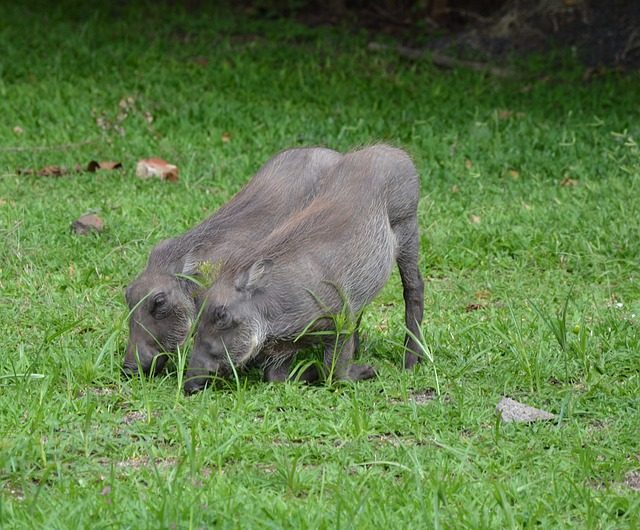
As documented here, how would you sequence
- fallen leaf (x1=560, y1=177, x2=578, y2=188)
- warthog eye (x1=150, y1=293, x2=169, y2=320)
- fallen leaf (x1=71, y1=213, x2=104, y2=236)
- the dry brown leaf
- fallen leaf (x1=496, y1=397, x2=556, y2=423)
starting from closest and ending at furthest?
1. fallen leaf (x1=496, y1=397, x2=556, y2=423)
2. warthog eye (x1=150, y1=293, x2=169, y2=320)
3. the dry brown leaf
4. fallen leaf (x1=71, y1=213, x2=104, y2=236)
5. fallen leaf (x1=560, y1=177, x2=578, y2=188)

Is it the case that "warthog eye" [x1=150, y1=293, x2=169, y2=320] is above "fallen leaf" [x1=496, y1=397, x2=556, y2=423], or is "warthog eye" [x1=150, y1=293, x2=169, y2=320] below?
above

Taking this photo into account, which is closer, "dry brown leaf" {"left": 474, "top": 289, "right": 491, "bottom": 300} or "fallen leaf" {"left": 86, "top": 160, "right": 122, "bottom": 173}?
"dry brown leaf" {"left": 474, "top": 289, "right": 491, "bottom": 300}

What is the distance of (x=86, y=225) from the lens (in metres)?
6.93

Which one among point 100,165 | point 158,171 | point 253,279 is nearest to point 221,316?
point 253,279

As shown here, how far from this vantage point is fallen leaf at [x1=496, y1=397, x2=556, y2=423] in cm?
442

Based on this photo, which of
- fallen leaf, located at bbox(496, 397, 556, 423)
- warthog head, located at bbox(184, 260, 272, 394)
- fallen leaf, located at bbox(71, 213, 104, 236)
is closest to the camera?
fallen leaf, located at bbox(496, 397, 556, 423)

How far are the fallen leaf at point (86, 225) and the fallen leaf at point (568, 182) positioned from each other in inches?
126

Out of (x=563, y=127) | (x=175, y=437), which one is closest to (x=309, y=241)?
(x=175, y=437)

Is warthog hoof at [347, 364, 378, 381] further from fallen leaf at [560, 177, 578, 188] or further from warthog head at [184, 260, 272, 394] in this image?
fallen leaf at [560, 177, 578, 188]

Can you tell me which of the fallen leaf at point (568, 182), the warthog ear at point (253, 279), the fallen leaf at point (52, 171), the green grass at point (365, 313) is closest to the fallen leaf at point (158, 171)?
the green grass at point (365, 313)

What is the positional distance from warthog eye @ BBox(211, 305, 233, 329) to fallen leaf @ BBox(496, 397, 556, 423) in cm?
110

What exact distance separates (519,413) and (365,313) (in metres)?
1.73

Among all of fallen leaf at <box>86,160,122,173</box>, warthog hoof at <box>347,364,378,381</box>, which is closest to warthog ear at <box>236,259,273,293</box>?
warthog hoof at <box>347,364,378,381</box>

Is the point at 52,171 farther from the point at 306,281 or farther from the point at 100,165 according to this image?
the point at 306,281
